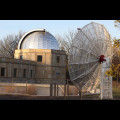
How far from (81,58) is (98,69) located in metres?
2.72

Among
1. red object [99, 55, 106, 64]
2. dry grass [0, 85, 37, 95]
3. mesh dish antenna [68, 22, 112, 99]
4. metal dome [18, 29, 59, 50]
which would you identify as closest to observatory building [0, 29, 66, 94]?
metal dome [18, 29, 59, 50]

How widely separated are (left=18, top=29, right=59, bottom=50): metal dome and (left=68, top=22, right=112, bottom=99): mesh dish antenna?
2800cm

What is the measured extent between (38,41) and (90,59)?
29504 mm

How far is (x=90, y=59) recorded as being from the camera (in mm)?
34562

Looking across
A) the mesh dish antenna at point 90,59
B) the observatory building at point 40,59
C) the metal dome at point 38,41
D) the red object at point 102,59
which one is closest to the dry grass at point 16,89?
the mesh dish antenna at point 90,59

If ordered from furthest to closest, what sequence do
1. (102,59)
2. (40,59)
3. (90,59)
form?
(40,59) < (90,59) < (102,59)

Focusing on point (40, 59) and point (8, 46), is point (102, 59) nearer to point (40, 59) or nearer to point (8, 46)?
point (40, 59)

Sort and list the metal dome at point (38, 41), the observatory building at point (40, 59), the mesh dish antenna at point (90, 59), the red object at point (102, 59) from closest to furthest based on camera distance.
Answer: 1. the mesh dish antenna at point (90, 59)
2. the red object at point (102, 59)
3. the observatory building at point (40, 59)
4. the metal dome at point (38, 41)

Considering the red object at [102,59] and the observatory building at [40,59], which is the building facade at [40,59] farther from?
the red object at [102,59]

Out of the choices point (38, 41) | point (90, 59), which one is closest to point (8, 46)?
point (38, 41)

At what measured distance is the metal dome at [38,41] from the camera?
62.4 m

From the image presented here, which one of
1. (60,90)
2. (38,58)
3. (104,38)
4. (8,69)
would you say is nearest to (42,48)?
(38,58)

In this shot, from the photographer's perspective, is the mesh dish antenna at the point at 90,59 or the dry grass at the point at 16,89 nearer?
the mesh dish antenna at the point at 90,59
